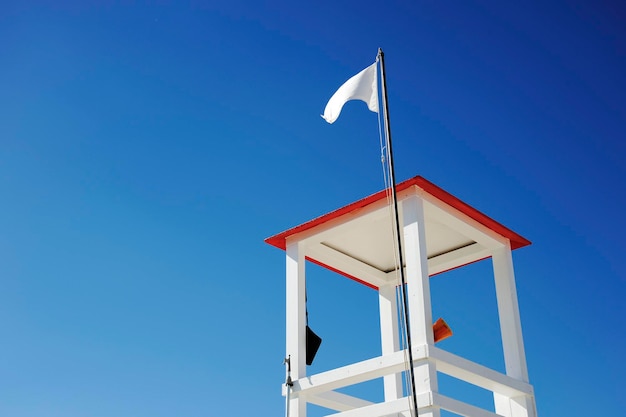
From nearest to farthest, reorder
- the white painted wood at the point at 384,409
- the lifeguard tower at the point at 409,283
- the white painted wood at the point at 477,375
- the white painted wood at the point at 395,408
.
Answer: the white painted wood at the point at 395,408, the white painted wood at the point at 384,409, the white painted wood at the point at 477,375, the lifeguard tower at the point at 409,283

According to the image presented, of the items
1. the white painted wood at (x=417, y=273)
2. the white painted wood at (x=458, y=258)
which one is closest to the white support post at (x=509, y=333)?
the white painted wood at (x=458, y=258)

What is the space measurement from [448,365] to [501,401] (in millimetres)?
1881

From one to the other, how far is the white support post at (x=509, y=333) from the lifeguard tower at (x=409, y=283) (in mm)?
16

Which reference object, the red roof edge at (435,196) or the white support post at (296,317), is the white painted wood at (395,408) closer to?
the white support post at (296,317)

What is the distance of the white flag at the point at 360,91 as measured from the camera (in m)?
12.4

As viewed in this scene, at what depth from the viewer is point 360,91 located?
12492 millimetres

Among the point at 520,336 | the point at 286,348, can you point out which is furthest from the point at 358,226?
the point at 520,336

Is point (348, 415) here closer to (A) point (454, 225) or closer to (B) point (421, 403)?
(B) point (421, 403)

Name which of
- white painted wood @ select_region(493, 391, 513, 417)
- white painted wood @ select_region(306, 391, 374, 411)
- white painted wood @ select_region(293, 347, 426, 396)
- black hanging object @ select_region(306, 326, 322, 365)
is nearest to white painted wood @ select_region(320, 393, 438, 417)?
white painted wood @ select_region(293, 347, 426, 396)

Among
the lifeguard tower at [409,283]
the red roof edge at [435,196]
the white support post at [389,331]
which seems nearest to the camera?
the lifeguard tower at [409,283]

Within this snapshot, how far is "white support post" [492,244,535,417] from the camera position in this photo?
12461mm

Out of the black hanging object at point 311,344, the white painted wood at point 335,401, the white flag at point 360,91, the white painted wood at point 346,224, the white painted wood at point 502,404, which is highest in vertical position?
the white flag at point 360,91

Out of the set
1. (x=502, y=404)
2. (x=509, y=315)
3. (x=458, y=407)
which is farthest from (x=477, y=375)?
(x=509, y=315)

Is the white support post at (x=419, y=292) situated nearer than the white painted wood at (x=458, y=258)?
Yes
